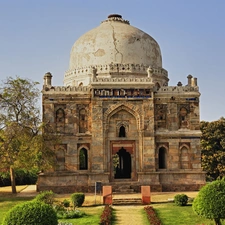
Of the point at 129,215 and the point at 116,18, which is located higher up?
the point at 116,18

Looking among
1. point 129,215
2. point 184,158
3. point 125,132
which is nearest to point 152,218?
point 129,215

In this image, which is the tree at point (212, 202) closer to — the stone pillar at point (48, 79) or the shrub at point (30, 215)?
the shrub at point (30, 215)

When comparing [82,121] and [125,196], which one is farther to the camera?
[82,121]

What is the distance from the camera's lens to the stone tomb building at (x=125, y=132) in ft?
80.0

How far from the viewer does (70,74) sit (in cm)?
2856

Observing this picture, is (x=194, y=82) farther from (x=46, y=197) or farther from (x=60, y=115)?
(x=46, y=197)

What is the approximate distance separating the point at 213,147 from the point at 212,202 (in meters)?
21.7

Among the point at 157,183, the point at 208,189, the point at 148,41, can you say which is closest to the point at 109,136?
the point at 157,183

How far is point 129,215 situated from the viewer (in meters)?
17.0

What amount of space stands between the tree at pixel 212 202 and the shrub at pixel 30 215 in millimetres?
→ 5181

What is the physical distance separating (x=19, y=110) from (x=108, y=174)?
6.37m

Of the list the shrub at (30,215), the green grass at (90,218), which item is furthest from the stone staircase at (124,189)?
the shrub at (30,215)

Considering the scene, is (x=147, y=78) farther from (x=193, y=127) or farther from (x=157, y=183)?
(x=157, y=183)

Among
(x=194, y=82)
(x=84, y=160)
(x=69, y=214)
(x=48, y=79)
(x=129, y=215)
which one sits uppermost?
(x=48, y=79)
